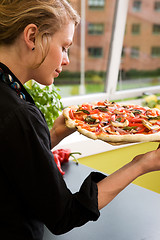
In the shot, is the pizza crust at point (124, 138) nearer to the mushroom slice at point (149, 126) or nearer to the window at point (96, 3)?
the mushroom slice at point (149, 126)

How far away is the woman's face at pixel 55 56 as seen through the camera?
98cm

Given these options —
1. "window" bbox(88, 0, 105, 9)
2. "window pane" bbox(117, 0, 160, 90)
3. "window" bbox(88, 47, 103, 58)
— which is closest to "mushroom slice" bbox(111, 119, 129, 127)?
"window pane" bbox(117, 0, 160, 90)

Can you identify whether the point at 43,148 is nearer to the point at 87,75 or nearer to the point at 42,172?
the point at 42,172

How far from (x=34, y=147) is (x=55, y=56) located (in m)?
0.30

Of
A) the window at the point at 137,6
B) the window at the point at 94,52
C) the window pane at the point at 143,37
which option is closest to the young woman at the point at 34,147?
the window pane at the point at 143,37

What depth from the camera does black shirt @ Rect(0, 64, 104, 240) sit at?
33.1 inches

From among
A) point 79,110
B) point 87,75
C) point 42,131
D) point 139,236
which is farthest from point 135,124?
point 87,75

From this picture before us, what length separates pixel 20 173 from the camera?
849 mm

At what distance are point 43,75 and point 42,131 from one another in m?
0.22

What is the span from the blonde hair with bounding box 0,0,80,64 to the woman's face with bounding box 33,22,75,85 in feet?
0.10

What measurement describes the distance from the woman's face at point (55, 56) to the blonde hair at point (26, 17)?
0.10 ft

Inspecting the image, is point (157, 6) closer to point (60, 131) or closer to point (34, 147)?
point (60, 131)

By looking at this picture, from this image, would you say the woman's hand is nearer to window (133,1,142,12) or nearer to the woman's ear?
the woman's ear

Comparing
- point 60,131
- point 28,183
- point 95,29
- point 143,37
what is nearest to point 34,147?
point 28,183
